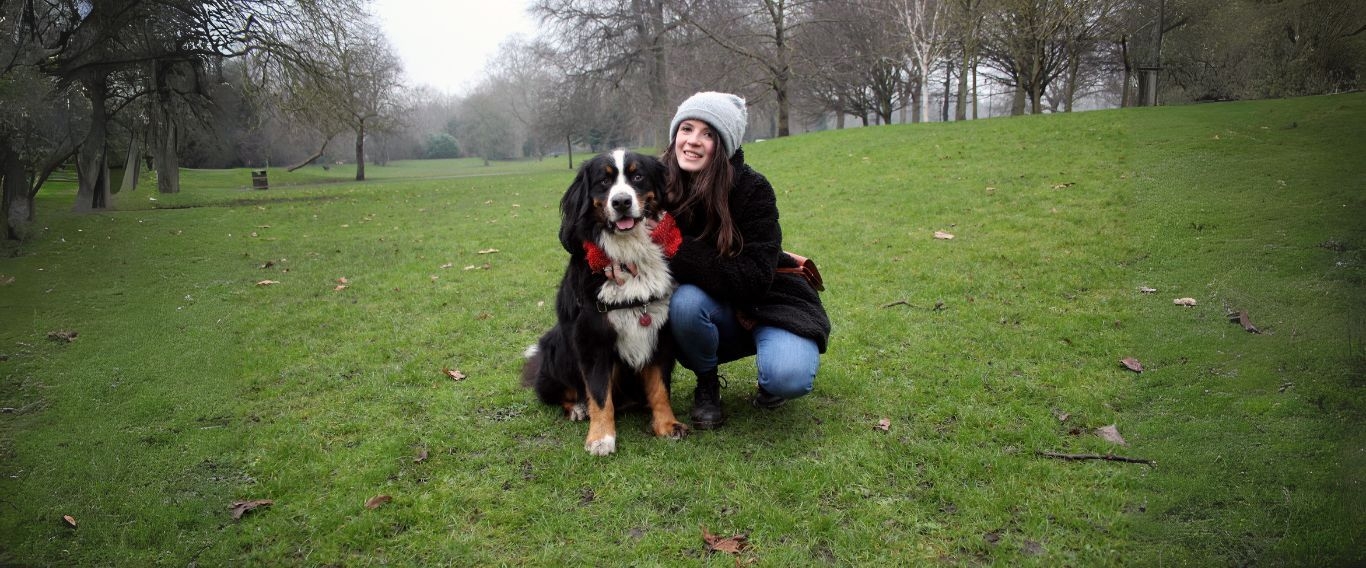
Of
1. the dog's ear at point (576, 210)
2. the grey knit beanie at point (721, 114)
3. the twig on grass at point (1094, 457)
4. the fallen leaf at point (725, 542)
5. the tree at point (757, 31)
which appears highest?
the tree at point (757, 31)

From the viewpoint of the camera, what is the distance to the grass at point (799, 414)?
100 inches

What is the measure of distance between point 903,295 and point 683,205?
3.54 metres

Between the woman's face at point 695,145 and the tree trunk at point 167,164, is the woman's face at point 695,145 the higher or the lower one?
the lower one

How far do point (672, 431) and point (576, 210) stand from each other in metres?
1.25

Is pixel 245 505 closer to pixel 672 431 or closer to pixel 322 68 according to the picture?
pixel 672 431

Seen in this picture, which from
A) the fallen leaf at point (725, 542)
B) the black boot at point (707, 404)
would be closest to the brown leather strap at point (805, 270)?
the black boot at point (707, 404)

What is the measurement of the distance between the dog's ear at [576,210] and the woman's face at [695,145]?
1.56ft

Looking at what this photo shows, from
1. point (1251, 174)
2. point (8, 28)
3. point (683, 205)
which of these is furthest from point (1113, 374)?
point (8, 28)

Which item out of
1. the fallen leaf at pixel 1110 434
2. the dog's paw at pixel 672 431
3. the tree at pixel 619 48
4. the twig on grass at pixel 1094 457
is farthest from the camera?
the tree at pixel 619 48

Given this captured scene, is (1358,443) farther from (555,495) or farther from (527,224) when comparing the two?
(527,224)

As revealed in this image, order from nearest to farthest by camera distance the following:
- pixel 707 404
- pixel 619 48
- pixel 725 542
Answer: pixel 725 542 → pixel 707 404 → pixel 619 48

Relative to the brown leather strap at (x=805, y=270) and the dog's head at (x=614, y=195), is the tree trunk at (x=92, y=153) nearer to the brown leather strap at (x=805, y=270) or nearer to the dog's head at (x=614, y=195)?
the dog's head at (x=614, y=195)

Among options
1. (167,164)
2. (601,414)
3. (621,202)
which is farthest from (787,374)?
(167,164)

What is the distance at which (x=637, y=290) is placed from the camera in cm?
345
